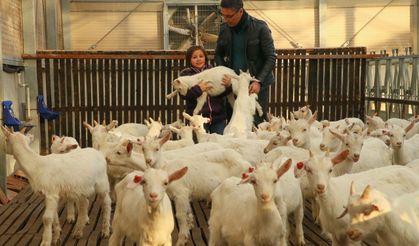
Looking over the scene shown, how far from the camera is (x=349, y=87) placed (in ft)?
43.2

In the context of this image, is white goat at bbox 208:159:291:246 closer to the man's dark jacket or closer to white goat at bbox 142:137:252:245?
white goat at bbox 142:137:252:245

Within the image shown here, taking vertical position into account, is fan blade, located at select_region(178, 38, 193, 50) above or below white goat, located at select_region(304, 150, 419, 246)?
above

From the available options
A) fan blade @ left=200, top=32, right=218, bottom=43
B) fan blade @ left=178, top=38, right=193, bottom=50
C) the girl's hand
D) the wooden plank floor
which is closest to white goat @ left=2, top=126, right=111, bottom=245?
the wooden plank floor

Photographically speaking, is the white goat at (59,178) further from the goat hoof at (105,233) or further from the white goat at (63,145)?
the white goat at (63,145)

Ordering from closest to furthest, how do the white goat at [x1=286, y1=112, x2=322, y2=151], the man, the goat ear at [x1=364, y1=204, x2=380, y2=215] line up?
the goat ear at [x1=364, y1=204, x2=380, y2=215] → the white goat at [x1=286, y1=112, x2=322, y2=151] → the man

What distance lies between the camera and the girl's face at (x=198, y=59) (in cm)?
760

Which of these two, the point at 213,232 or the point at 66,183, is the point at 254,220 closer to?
the point at 213,232

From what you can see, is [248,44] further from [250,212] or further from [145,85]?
[145,85]

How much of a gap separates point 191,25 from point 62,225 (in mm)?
13088

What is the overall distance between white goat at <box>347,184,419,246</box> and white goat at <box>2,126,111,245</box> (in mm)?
2524

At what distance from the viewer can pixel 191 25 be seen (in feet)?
61.3

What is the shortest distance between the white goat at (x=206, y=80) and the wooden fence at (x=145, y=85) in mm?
4846

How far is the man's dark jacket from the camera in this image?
7.31 m

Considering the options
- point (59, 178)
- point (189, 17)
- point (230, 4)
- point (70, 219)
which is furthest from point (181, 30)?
point (59, 178)
